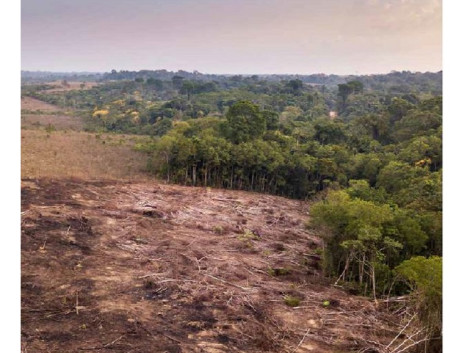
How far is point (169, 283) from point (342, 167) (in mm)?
14792

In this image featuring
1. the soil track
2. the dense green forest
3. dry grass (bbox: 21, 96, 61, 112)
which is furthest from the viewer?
dry grass (bbox: 21, 96, 61, 112)

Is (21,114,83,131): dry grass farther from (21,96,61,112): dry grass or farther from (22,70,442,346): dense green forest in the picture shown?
(21,96,61,112): dry grass

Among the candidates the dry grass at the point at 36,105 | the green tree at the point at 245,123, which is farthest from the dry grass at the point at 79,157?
the dry grass at the point at 36,105

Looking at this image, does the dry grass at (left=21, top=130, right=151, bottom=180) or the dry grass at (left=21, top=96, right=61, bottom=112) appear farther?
the dry grass at (left=21, top=96, right=61, bottom=112)

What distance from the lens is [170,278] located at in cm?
1085

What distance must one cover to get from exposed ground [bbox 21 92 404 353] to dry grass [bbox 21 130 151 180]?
3.53ft

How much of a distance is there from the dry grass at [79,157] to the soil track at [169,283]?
3.34 metres

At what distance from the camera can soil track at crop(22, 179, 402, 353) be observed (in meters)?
8.23

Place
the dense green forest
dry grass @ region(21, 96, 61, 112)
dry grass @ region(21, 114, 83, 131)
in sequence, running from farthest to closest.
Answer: dry grass @ region(21, 96, 61, 112)
dry grass @ region(21, 114, 83, 131)
the dense green forest

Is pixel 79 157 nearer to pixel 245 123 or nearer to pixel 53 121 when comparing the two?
pixel 245 123

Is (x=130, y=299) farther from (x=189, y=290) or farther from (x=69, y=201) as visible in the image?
(x=69, y=201)

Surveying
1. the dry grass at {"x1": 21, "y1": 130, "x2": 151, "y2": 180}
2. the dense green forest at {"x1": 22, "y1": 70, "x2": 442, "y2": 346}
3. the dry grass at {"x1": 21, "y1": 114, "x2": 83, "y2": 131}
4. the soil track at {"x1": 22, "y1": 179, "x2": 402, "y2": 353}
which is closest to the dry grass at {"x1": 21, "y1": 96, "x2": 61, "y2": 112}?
the dry grass at {"x1": 21, "y1": 114, "x2": 83, "y2": 131}

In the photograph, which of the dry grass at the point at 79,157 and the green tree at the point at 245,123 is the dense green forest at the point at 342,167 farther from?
the dry grass at the point at 79,157

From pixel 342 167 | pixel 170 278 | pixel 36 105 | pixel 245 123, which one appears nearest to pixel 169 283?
pixel 170 278
